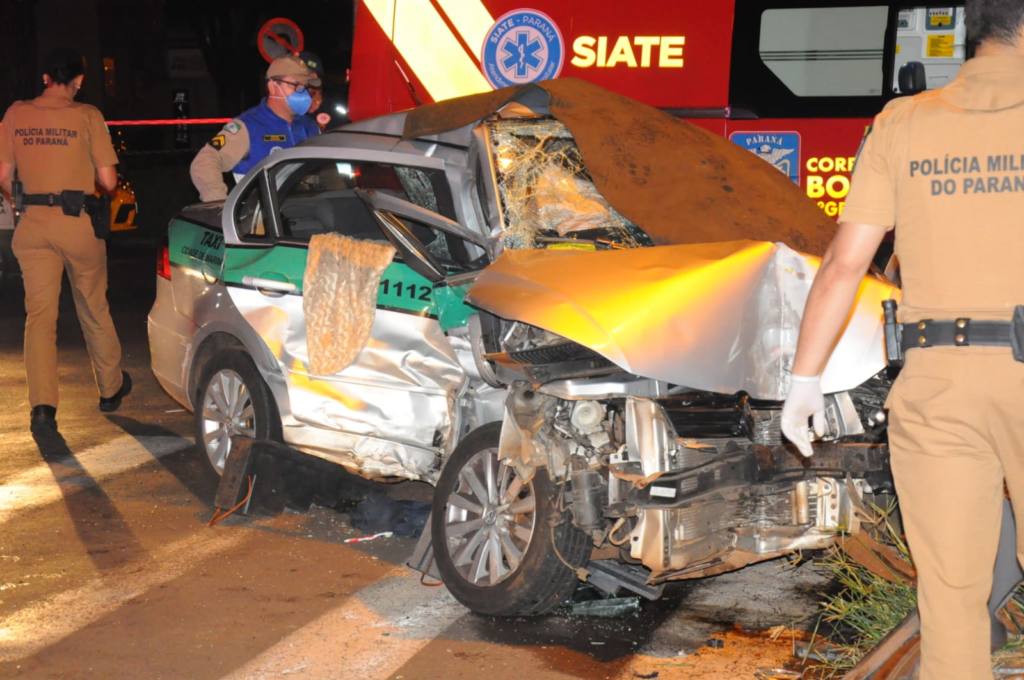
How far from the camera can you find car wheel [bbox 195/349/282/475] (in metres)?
7.12

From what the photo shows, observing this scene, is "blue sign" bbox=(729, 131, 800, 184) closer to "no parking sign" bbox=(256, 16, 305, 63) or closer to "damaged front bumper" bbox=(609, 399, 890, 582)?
"damaged front bumper" bbox=(609, 399, 890, 582)

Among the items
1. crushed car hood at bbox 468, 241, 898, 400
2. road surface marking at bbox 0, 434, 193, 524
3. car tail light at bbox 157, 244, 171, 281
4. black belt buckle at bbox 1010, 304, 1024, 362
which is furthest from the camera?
car tail light at bbox 157, 244, 171, 281

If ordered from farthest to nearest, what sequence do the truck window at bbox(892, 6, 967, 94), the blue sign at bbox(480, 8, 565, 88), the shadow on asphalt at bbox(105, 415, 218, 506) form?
the blue sign at bbox(480, 8, 565, 88) → the truck window at bbox(892, 6, 967, 94) → the shadow on asphalt at bbox(105, 415, 218, 506)

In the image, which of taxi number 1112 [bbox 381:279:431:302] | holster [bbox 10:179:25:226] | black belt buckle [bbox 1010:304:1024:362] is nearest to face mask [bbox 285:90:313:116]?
holster [bbox 10:179:25:226]

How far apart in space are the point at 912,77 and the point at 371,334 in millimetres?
4133

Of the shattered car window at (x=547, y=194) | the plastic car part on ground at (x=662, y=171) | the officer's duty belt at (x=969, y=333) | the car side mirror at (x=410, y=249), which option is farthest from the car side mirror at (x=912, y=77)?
the officer's duty belt at (x=969, y=333)

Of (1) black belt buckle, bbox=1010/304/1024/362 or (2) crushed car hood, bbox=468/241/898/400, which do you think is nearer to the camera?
(1) black belt buckle, bbox=1010/304/1024/362

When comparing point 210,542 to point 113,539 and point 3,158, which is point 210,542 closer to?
point 113,539

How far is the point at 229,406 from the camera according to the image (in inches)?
290

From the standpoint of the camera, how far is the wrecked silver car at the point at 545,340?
512 cm

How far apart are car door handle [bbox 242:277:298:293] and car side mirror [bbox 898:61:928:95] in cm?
404

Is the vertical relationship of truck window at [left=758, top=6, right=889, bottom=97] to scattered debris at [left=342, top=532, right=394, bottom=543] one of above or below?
above

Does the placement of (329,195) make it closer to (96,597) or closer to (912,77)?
(96,597)

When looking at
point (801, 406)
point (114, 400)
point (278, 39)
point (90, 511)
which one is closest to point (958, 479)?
point (801, 406)
